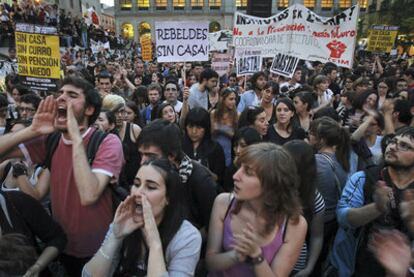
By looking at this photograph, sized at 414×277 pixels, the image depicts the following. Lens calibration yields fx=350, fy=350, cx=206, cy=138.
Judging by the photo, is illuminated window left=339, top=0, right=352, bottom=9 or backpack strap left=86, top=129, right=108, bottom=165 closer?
backpack strap left=86, top=129, right=108, bottom=165

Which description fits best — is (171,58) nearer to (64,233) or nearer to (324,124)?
(324,124)

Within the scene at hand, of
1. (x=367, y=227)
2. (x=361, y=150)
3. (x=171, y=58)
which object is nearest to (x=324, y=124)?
(x=361, y=150)

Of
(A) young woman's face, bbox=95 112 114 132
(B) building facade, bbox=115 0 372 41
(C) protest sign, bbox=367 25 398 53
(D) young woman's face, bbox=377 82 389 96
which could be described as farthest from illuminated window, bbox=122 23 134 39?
(A) young woman's face, bbox=95 112 114 132

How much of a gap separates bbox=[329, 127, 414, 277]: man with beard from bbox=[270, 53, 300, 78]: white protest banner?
192 inches

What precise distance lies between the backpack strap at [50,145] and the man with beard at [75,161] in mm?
24

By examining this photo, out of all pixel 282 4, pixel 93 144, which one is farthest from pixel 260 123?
pixel 282 4

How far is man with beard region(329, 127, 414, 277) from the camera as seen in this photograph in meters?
2.40

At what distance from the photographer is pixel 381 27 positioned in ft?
34.8

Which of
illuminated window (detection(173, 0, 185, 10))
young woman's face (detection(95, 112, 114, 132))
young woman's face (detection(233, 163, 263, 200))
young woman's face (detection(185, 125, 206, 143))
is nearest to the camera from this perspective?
young woman's face (detection(233, 163, 263, 200))

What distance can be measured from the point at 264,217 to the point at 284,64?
19.4 feet

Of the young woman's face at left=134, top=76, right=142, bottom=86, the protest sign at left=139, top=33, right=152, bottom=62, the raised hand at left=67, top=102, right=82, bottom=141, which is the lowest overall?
the young woman's face at left=134, top=76, right=142, bottom=86

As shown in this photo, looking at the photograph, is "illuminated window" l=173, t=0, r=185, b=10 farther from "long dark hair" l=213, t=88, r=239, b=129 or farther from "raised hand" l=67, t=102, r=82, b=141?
"raised hand" l=67, t=102, r=82, b=141

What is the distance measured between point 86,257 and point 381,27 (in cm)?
1098

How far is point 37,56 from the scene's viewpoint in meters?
5.27
